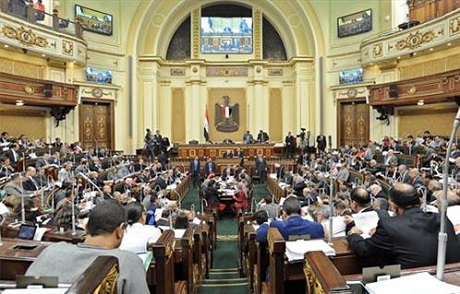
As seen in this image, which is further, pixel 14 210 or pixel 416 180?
pixel 416 180

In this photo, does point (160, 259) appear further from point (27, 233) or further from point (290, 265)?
point (27, 233)

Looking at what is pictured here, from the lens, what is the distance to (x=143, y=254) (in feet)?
10.5

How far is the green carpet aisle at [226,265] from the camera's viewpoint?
17.8 feet

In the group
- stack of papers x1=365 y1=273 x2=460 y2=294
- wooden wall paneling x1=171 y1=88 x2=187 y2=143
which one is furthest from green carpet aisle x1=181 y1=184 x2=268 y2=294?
wooden wall paneling x1=171 y1=88 x2=187 y2=143

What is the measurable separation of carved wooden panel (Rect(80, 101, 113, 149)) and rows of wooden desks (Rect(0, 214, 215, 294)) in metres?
15.2

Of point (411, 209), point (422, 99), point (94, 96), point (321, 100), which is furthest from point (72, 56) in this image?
point (411, 209)

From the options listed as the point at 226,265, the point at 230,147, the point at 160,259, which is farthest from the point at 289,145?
the point at 160,259

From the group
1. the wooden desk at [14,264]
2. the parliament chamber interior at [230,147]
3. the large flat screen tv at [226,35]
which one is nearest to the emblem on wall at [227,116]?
the parliament chamber interior at [230,147]

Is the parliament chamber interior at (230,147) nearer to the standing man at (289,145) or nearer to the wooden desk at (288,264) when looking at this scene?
the wooden desk at (288,264)

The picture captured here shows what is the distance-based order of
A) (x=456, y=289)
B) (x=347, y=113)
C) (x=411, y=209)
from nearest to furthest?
(x=456, y=289) < (x=411, y=209) < (x=347, y=113)

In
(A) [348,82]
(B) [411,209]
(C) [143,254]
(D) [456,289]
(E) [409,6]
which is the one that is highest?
(E) [409,6]

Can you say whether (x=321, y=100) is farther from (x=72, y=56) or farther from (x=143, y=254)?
(x=143, y=254)

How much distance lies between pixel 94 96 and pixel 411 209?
732 inches

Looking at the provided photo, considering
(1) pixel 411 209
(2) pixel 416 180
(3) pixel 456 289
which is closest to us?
(3) pixel 456 289
